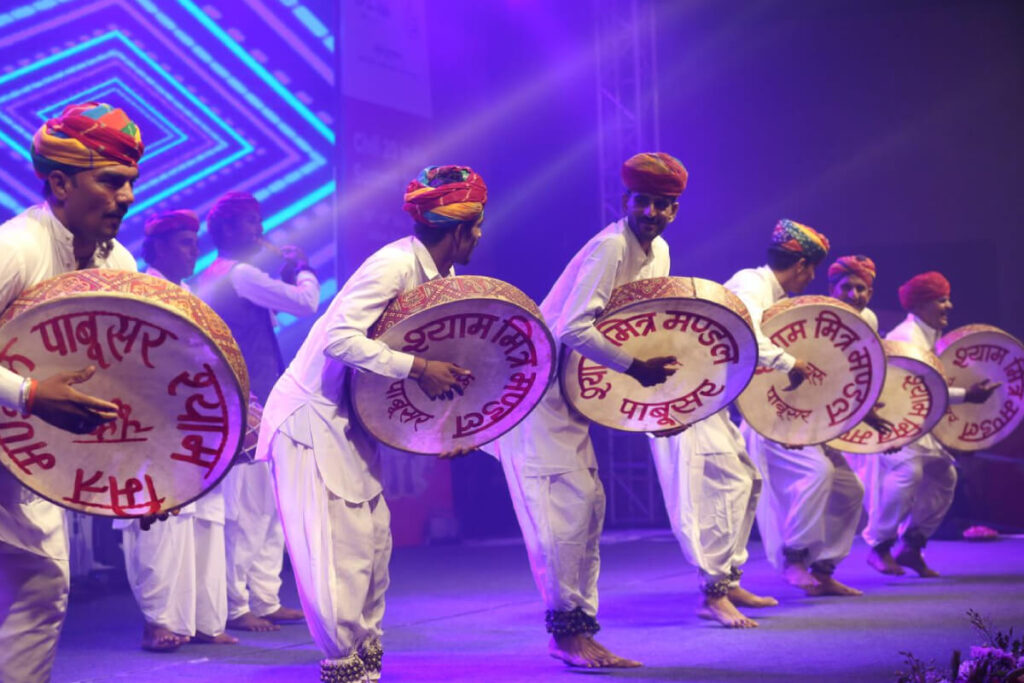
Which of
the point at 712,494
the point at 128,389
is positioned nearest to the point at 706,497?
the point at 712,494

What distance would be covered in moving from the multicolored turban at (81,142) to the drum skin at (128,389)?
1.19 feet

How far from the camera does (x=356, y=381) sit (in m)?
3.77

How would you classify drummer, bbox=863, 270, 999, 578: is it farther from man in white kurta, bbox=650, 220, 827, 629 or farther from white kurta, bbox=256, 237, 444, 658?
white kurta, bbox=256, 237, 444, 658

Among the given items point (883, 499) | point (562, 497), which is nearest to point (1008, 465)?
point (883, 499)

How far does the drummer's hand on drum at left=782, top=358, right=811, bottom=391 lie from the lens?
529 centimetres

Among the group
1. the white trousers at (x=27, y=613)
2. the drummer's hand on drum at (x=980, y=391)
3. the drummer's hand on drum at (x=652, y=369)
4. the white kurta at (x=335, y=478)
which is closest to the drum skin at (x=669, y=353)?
the drummer's hand on drum at (x=652, y=369)

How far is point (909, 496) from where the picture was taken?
7363 millimetres

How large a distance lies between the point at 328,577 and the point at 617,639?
5.91ft

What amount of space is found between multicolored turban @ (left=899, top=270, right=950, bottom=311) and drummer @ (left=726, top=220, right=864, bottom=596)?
132 cm

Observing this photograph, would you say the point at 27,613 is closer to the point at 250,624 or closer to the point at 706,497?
the point at 250,624

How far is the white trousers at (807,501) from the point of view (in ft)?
21.2

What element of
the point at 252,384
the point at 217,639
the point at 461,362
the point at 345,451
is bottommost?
the point at 217,639

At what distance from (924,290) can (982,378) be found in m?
0.67

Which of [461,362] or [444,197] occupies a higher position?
[444,197]
